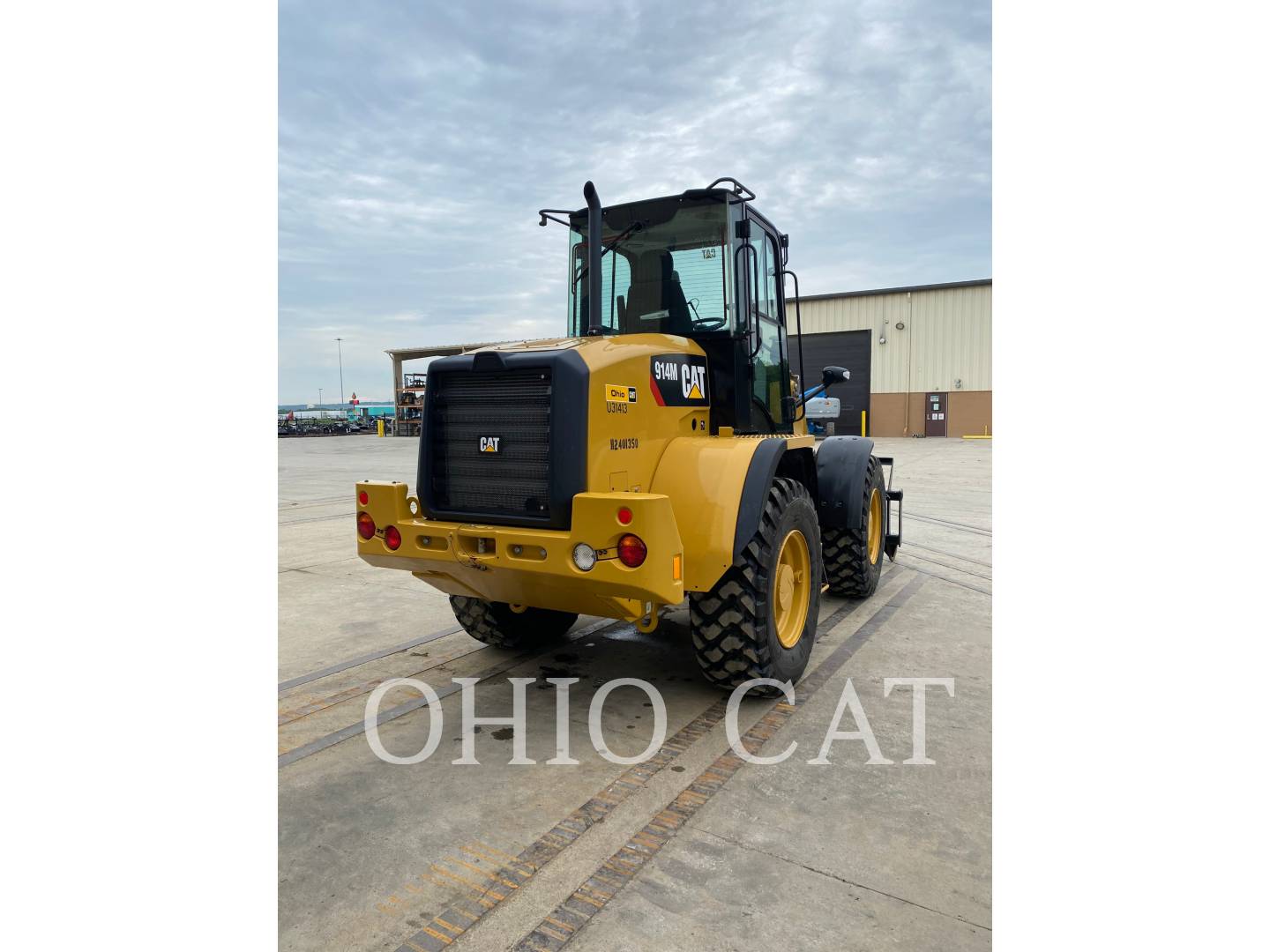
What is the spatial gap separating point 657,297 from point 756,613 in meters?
2.03

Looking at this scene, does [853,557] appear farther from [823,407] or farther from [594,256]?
[594,256]

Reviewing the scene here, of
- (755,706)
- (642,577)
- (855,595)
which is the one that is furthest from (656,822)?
(855,595)

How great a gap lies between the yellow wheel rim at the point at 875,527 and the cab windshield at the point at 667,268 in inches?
113

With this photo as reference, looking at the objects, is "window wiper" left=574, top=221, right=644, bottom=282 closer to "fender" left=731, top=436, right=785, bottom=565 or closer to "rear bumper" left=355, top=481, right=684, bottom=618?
"fender" left=731, top=436, right=785, bottom=565

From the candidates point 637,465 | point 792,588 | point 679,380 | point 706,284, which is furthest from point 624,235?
point 792,588

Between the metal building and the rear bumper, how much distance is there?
93.9 ft

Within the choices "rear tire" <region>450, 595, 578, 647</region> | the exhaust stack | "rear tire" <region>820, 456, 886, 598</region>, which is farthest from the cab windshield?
"rear tire" <region>820, 456, 886, 598</region>

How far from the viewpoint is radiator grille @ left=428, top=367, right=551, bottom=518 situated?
3561 mm

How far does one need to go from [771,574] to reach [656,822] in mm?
1486

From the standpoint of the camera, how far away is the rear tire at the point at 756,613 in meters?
3.82

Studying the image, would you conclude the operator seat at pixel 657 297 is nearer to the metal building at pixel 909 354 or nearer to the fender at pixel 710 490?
the fender at pixel 710 490

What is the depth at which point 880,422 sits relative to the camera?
32125 mm

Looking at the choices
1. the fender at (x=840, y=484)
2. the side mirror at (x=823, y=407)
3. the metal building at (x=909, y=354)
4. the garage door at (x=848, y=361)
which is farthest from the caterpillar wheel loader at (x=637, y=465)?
the garage door at (x=848, y=361)

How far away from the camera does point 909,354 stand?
31266 mm
